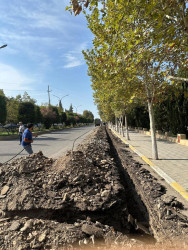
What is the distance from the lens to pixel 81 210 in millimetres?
3439

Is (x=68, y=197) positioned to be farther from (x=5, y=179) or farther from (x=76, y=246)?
(x=5, y=179)

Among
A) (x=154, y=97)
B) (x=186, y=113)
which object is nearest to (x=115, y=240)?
(x=154, y=97)

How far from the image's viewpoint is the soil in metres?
2.58

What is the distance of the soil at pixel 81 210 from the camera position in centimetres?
258

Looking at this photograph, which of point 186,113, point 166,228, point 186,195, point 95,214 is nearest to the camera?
point 166,228

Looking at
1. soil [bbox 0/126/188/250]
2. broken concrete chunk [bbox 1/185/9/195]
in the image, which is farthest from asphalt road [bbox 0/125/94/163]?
broken concrete chunk [bbox 1/185/9/195]

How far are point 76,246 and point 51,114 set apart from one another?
38.1 metres

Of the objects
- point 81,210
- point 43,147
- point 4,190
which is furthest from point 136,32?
point 43,147

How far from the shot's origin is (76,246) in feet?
8.08

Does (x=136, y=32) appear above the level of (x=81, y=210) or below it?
above

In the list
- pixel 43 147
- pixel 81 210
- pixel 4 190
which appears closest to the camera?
pixel 81 210

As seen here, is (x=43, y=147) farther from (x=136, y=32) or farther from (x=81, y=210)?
(x=136, y=32)

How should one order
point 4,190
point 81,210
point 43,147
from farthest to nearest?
point 43,147 → point 4,190 → point 81,210

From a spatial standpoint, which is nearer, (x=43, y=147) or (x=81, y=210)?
(x=81, y=210)
